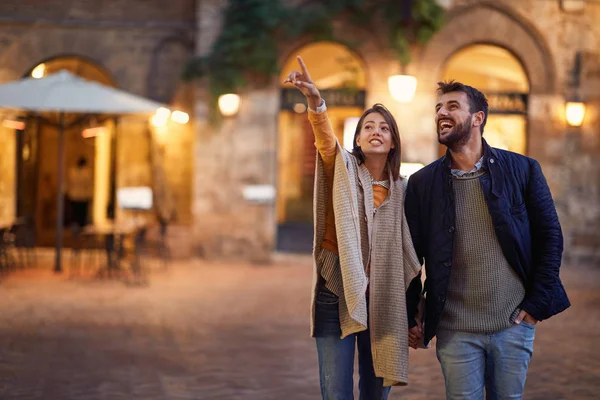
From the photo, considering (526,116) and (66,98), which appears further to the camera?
(526,116)

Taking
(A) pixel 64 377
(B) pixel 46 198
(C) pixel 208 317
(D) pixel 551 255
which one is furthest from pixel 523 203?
(B) pixel 46 198

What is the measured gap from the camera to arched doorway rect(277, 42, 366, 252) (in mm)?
14812

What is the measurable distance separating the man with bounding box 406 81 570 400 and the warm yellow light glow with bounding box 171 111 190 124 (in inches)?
488

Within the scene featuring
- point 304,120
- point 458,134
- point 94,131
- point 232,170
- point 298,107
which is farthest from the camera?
point 304,120

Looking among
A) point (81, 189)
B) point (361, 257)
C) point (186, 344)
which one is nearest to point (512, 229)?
point (361, 257)

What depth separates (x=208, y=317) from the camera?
8.82m

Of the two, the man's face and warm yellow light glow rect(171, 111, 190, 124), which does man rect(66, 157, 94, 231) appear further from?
the man's face

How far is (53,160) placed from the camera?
693 inches

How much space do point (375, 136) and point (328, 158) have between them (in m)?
0.23

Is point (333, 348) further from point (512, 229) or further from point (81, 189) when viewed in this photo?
point (81, 189)

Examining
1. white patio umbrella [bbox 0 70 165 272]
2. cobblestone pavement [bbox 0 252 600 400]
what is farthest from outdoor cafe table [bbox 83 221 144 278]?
white patio umbrella [bbox 0 70 165 272]

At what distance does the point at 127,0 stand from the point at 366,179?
13.3 m

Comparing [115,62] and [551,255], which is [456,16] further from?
[551,255]

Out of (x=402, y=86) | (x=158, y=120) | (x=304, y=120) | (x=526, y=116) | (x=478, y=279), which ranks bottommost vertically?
(x=478, y=279)
